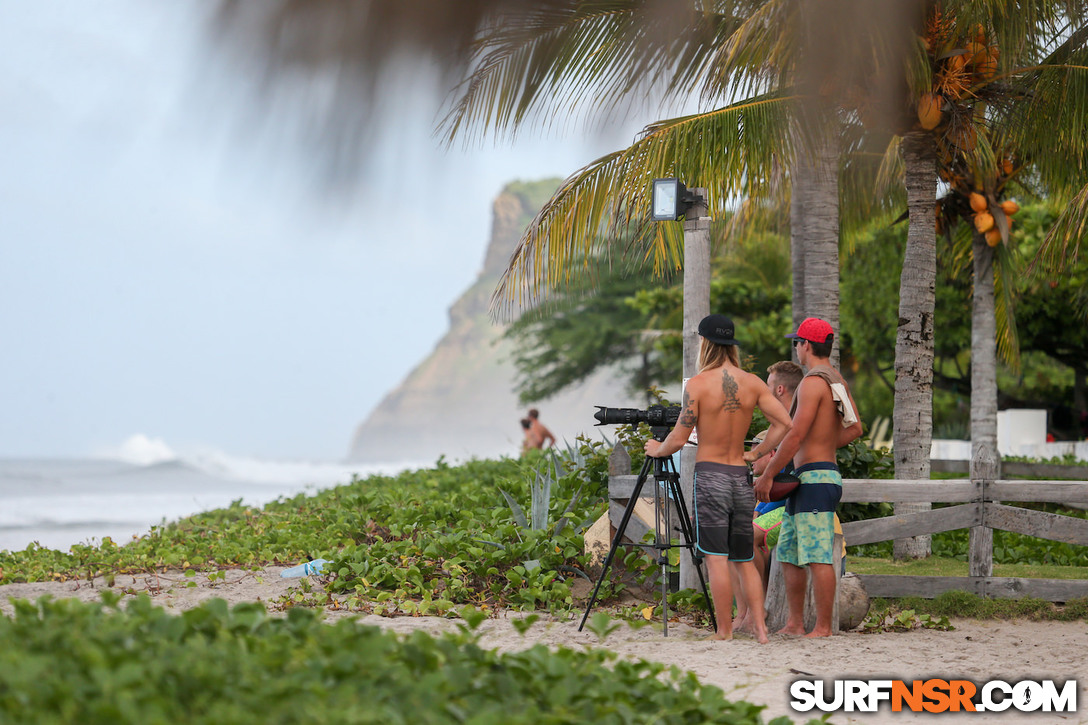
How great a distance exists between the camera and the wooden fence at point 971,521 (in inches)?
265

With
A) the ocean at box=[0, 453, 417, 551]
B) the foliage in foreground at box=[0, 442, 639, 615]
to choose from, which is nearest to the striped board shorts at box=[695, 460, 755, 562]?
the foliage in foreground at box=[0, 442, 639, 615]

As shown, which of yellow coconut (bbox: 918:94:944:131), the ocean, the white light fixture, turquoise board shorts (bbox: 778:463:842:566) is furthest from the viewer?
the ocean

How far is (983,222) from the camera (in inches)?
469

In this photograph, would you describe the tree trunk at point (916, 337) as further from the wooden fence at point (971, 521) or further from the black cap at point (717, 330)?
the black cap at point (717, 330)

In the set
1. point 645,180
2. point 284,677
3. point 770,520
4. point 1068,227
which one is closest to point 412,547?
point 770,520

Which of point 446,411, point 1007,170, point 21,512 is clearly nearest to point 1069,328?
point 1007,170

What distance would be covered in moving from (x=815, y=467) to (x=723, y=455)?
0.55m

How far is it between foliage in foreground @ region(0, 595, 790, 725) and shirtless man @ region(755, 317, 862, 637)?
8.07 feet

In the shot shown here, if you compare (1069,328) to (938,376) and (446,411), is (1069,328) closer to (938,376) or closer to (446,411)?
(938,376)

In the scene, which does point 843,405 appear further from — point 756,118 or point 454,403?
point 454,403

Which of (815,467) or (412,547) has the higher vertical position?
(815,467)

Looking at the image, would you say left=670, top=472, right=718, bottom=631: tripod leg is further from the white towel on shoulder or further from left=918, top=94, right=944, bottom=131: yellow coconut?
left=918, top=94, right=944, bottom=131: yellow coconut

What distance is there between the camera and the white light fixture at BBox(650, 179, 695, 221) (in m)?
6.29

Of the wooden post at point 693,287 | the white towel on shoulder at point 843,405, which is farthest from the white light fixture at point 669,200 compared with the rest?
the white towel on shoulder at point 843,405
